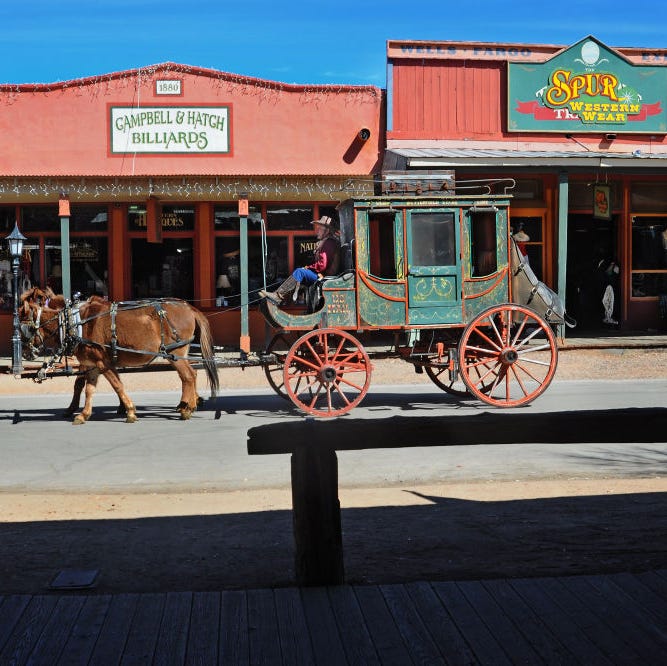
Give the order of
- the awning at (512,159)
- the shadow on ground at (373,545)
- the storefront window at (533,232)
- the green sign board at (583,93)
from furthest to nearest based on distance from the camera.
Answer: the storefront window at (533,232) < the green sign board at (583,93) < the awning at (512,159) < the shadow on ground at (373,545)

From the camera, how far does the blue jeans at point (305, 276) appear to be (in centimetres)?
1173

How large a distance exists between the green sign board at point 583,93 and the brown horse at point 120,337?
1132 centimetres

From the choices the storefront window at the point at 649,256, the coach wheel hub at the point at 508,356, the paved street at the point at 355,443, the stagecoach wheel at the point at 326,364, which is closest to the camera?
the paved street at the point at 355,443

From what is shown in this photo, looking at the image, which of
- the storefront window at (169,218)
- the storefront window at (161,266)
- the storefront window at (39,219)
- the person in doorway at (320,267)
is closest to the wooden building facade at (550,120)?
the storefront window at (169,218)

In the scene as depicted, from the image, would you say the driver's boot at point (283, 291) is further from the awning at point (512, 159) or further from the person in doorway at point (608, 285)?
the person in doorway at point (608, 285)

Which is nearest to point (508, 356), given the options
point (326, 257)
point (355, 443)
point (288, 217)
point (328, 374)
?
point (328, 374)

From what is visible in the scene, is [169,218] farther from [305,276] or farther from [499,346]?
[499,346]

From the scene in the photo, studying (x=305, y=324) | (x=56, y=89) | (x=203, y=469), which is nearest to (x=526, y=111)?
(x=56, y=89)

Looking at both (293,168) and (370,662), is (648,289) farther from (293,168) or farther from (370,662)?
(370,662)

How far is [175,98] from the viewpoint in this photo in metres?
20.1

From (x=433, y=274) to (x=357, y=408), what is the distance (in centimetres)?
209

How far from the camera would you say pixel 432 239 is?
11773mm

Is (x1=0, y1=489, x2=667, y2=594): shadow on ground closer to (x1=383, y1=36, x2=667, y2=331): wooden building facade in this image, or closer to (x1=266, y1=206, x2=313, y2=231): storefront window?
(x1=383, y1=36, x2=667, y2=331): wooden building facade

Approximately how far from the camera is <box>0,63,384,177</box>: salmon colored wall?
19.8m
